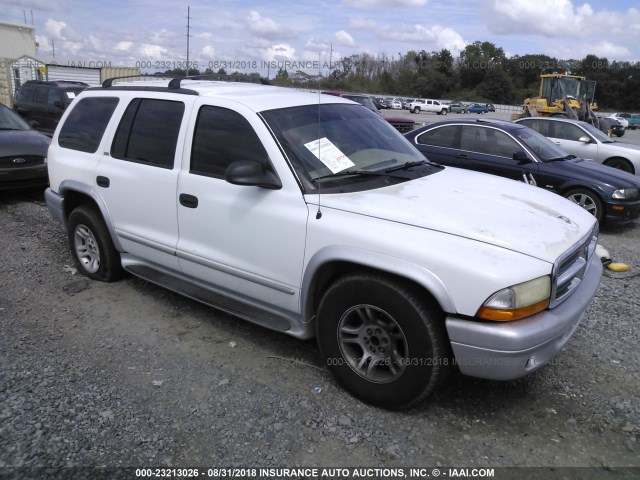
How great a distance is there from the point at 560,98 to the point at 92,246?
876 inches

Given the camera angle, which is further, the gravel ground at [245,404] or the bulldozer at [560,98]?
the bulldozer at [560,98]

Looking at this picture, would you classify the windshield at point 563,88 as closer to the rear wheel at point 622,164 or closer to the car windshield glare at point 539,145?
the rear wheel at point 622,164

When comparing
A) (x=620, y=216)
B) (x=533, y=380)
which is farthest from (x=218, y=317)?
(x=620, y=216)

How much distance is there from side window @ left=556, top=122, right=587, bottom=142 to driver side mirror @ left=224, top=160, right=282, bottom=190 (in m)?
9.56

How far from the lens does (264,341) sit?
4008 millimetres

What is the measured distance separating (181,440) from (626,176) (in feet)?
25.8

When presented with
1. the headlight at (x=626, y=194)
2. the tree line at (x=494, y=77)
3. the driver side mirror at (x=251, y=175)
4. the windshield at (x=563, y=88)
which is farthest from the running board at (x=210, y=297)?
the tree line at (x=494, y=77)

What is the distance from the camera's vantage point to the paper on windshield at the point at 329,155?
3465 mm

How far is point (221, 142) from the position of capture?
3689mm

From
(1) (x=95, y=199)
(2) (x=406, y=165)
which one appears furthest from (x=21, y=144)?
(2) (x=406, y=165)

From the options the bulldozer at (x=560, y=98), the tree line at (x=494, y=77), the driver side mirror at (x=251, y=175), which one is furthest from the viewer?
the tree line at (x=494, y=77)

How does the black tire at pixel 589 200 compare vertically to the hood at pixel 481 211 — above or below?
below

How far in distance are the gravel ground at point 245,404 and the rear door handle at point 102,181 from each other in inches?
41.3

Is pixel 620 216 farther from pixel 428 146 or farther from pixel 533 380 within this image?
pixel 533 380
